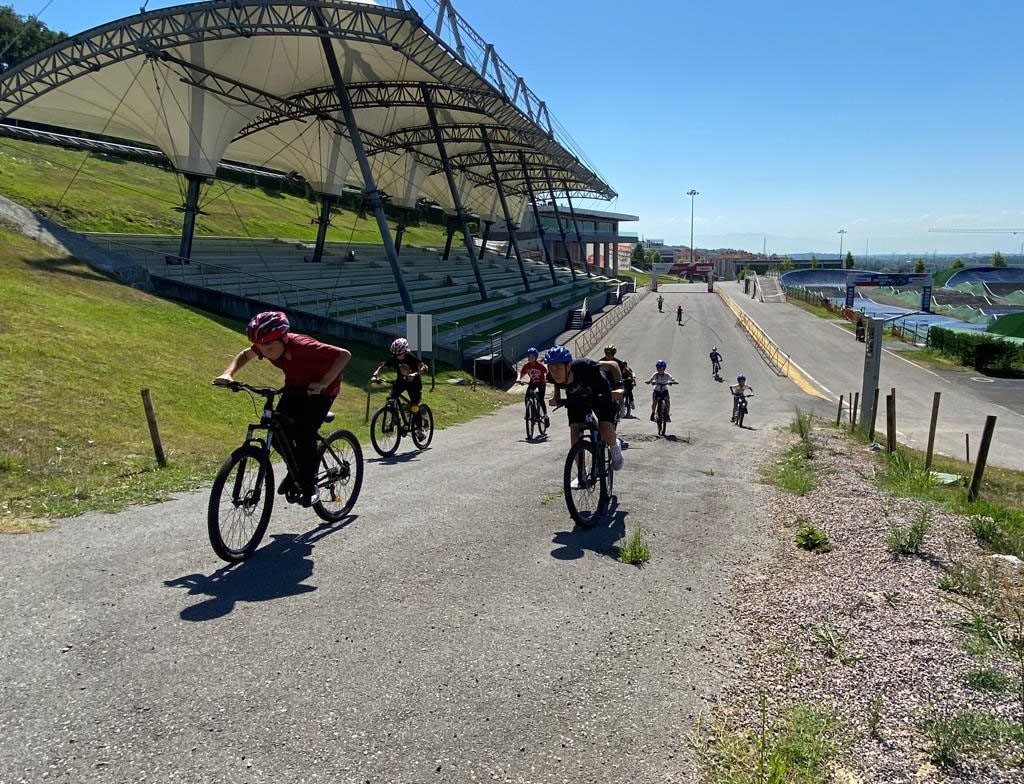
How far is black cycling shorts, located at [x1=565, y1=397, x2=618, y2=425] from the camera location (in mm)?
6871

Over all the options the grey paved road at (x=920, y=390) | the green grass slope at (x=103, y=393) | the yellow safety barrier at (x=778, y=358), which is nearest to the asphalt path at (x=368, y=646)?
the green grass slope at (x=103, y=393)

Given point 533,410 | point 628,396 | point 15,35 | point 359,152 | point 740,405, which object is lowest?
point 740,405

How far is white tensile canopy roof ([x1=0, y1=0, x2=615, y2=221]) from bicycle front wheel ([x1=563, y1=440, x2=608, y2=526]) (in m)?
23.9

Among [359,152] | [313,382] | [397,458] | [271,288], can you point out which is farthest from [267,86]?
[313,382]

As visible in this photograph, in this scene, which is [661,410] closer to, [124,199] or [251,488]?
[251,488]

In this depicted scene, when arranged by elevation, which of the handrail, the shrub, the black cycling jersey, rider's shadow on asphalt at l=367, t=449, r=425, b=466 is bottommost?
the handrail

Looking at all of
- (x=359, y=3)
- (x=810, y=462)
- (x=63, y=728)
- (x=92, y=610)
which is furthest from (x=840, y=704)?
(x=359, y=3)

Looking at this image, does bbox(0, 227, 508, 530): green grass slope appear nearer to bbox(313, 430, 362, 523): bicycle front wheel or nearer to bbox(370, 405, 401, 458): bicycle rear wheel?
bbox(370, 405, 401, 458): bicycle rear wheel

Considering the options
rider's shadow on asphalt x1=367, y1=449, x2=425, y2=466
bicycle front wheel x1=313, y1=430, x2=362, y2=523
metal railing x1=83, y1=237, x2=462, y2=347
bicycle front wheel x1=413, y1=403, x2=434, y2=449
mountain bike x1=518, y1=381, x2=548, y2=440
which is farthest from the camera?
metal railing x1=83, y1=237, x2=462, y2=347

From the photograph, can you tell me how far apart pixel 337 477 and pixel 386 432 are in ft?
15.2

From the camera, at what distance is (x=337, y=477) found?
6.40 metres

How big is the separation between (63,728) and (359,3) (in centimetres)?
2707

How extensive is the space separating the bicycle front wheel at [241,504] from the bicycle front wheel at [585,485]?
272 cm

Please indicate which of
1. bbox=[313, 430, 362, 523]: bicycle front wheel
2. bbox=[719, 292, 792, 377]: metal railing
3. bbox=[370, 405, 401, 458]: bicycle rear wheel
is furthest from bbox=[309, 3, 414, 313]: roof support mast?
bbox=[313, 430, 362, 523]: bicycle front wheel
